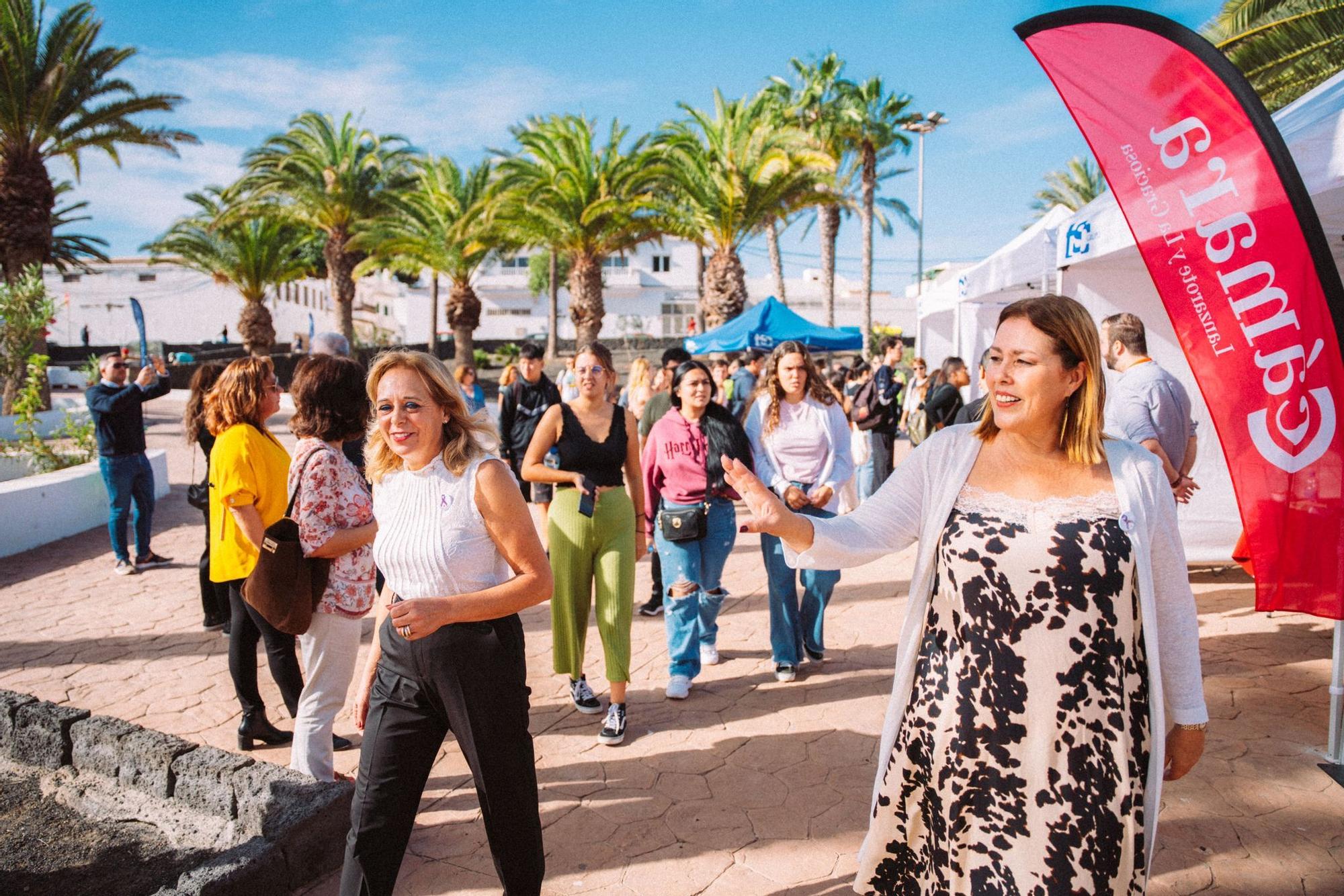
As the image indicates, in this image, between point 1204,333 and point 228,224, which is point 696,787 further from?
Answer: point 228,224

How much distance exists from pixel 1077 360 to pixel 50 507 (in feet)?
32.8

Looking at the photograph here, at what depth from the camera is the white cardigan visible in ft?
6.23

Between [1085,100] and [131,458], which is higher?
[1085,100]

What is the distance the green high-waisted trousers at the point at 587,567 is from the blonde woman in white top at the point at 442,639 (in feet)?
5.47

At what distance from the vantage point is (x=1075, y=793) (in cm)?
186

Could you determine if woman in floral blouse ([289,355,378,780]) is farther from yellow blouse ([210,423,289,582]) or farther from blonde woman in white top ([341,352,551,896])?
blonde woman in white top ([341,352,551,896])

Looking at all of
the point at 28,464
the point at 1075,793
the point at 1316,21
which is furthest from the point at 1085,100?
the point at 28,464

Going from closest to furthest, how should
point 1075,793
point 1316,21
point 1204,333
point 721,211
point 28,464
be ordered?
point 1075,793 → point 1204,333 → point 1316,21 → point 28,464 → point 721,211

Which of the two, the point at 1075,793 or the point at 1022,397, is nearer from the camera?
the point at 1075,793

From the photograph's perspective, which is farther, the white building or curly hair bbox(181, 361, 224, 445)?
the white building

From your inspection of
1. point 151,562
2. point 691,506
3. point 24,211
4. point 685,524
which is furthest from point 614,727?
point 24,211

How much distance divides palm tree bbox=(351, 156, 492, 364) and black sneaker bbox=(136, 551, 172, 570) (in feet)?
53.9

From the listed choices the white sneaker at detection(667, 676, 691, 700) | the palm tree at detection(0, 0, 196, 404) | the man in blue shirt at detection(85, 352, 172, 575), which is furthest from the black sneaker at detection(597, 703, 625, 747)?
the palm tree at detection(0, 0, 196, 404)

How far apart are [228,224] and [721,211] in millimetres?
14730
